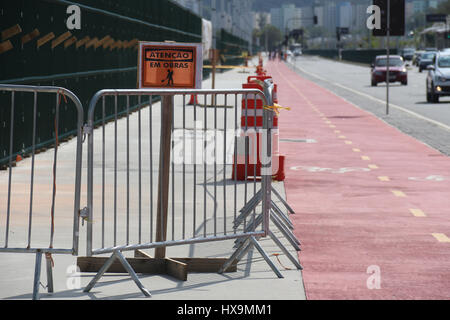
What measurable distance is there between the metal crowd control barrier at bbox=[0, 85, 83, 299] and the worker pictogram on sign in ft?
2.19

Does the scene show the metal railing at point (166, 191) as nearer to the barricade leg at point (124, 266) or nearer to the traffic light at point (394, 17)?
the barricade leg at point (124, 266)

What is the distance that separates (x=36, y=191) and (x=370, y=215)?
→ 3703mm

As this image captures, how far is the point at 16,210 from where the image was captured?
9844 millimetres

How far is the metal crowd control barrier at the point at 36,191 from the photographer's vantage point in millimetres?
6777

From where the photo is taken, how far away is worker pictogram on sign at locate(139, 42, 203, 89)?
791cm

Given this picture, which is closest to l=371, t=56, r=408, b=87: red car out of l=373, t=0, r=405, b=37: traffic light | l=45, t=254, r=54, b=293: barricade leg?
l=373, t=0, r=405, b=37: traffic light

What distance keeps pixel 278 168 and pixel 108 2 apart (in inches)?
433

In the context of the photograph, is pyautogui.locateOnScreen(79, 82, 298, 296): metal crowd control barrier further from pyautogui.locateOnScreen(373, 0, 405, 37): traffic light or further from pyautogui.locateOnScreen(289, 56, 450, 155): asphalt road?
pyautogui.locateOnScreen(373, 0, 405, 37): traffic light

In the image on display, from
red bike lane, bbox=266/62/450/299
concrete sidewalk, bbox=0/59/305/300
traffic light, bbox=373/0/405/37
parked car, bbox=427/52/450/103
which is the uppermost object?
traffic light, bbox=373/0/405/37

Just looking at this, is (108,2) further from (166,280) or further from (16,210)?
(166,280)

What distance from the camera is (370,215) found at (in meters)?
9.91

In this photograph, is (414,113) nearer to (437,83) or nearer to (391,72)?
(437,83)

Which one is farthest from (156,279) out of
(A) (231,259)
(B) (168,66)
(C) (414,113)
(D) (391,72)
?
(D) (391,72)
